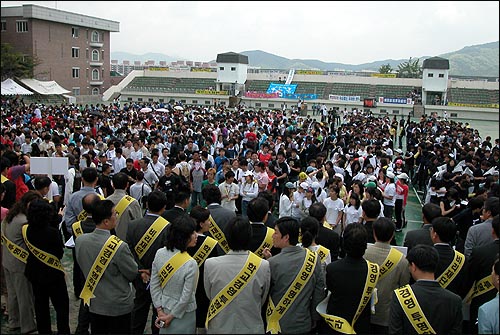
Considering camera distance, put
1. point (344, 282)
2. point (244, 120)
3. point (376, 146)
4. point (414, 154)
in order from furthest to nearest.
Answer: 1. point (244, 120)
2. point (414, 154)
3. point (376, 146)
4. point (344, 282)

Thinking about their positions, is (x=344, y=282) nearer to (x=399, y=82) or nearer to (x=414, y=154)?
(x=414, y=154)

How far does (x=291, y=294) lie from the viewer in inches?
131

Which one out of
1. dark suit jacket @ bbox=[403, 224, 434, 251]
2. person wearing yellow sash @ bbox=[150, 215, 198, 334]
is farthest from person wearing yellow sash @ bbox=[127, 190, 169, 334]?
dark suit jacket @ bbox=[403, 224, 434, 251]

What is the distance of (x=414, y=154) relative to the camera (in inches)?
472

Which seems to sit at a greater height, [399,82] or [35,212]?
[399,82]

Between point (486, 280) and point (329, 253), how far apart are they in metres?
1.29

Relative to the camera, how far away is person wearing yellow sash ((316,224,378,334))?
127 inches

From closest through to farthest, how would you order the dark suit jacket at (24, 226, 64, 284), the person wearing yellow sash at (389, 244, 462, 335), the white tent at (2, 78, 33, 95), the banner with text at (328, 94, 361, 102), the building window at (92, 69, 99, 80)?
the person wearing yellow sash at (389, 244, 462, 335)
the dark suit jacket at (24, 226, 64, 284)
the white tent at (2, 78, 33, 95)
the banner with text at (328, 94, 361, 102)
the building window at (92, 69, 99, 80)

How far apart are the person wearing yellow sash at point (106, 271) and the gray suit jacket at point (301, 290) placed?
1109mm

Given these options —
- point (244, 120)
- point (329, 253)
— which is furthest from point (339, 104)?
point (329, 253)

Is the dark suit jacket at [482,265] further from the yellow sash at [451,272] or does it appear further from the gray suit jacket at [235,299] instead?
the gray suit jacket at [235,299]

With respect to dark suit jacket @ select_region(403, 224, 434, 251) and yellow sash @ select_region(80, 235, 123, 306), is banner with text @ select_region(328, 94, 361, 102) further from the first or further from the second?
yellow sash @ select_region(80, 235, 123, 306)

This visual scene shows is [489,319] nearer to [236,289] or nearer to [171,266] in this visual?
[236,289]

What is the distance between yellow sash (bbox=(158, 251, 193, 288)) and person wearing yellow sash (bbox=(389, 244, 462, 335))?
1.48m
